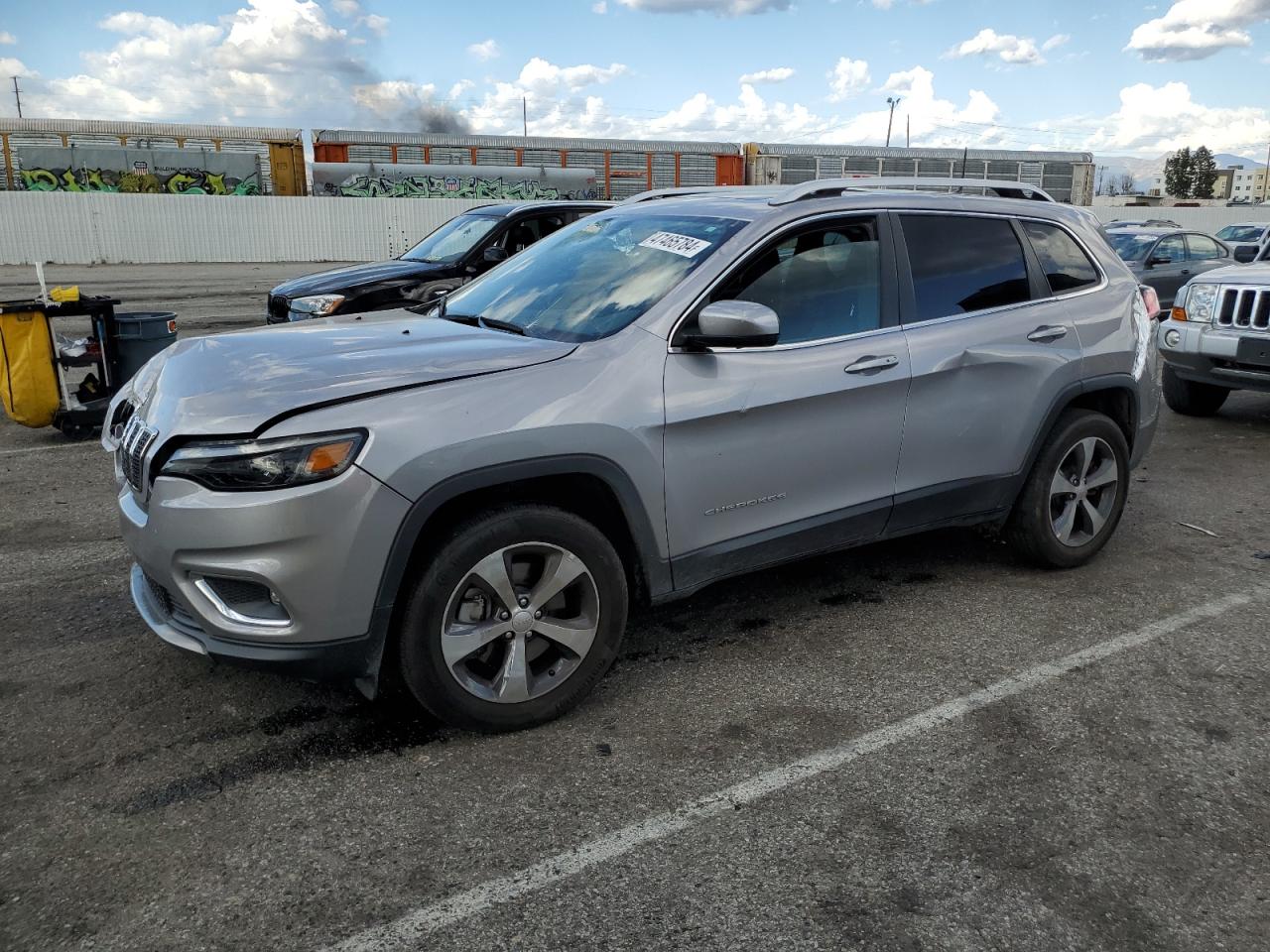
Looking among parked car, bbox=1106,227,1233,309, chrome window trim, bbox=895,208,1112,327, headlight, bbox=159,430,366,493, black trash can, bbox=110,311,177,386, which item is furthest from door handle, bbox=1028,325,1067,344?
parked car, bbox=1106,227,1233,309

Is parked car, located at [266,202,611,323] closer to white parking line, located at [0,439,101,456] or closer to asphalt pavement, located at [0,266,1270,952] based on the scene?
white parking line, located at [0,439,101,456]

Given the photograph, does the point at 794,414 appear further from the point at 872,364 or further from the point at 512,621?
the point at 512,621

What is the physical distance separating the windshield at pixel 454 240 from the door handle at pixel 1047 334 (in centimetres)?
638

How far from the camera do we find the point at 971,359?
4223mm

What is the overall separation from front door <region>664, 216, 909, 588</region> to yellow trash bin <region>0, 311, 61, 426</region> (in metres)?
5.92

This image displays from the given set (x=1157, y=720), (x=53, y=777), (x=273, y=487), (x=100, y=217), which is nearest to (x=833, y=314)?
(x=1157, y=720)

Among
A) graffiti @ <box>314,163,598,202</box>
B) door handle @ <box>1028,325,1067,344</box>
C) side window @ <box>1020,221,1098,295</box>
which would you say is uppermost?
graffiti @ <box>314,163,598,202</box>

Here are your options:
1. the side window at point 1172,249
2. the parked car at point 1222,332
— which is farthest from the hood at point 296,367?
the side window at point 1172,249

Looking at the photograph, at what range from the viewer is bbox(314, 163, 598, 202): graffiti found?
37500mm

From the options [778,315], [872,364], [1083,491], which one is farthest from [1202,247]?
[778,315]

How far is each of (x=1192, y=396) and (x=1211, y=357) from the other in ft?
2.83

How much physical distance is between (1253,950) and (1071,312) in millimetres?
3008

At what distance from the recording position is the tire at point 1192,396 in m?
8.80

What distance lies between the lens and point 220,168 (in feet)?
128
